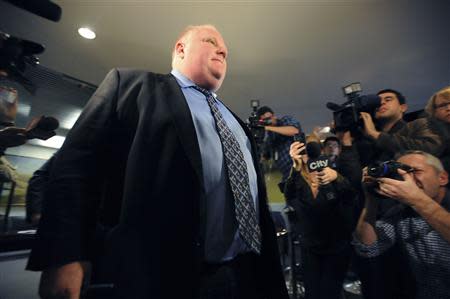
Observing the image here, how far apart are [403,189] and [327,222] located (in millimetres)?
823

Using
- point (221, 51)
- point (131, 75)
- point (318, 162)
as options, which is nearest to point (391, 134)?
point (318, 162)

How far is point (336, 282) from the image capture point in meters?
1.91

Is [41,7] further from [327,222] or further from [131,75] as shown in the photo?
[327,222]

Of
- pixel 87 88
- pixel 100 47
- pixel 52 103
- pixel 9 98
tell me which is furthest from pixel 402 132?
pixel 52 103

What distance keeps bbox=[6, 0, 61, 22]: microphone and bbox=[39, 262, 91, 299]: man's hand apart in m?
0.77

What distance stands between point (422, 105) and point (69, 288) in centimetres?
633

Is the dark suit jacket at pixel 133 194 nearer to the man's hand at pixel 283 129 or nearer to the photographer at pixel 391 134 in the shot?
the photographer at pixel 391 134

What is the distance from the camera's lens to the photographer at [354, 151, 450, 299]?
4.20 ft

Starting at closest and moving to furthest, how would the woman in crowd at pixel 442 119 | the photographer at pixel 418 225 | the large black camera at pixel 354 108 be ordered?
the photographer at pixel 418 225 < the woman in crowd at pixel 442 119 < the large black camera at pixel 354 108

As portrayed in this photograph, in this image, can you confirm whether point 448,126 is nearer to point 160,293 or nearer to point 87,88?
point 160,293

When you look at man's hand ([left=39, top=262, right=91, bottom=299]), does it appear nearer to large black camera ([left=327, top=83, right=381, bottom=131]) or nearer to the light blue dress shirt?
the light blue dress shirt

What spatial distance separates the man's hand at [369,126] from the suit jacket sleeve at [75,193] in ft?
6.92

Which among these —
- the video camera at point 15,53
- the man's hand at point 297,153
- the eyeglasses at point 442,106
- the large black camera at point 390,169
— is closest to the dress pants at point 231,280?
the large black camera at point 390,169

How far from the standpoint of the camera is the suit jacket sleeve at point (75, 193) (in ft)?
1.93
